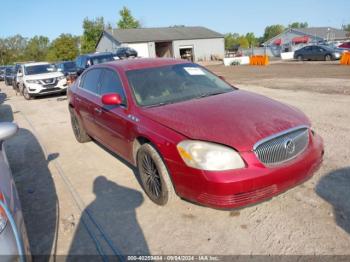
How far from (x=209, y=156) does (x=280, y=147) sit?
70 centimetres

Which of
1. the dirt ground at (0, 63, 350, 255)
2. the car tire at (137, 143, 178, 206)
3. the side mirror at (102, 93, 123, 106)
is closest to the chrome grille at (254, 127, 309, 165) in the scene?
the dirt ground at (0, 63, 350, 255)

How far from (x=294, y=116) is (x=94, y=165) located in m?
3.20

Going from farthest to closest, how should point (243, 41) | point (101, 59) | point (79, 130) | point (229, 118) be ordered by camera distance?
point (243, 41) < point (101, 59) < point (79, 130) < point (229, 118)

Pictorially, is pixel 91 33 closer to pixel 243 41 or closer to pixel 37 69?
pixel 37 69

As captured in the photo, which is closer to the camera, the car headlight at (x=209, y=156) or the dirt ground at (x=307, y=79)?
the car headlight at (x=209, y=156)

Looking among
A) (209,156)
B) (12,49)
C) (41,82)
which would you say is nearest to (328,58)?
(41,82)

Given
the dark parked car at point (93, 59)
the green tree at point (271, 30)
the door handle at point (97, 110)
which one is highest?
the green tree at point (271, 30)

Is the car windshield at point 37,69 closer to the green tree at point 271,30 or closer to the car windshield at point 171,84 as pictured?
the car windshield at point 171,84

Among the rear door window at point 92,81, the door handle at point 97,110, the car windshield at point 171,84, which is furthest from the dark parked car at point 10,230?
the rear door window at point 92,81

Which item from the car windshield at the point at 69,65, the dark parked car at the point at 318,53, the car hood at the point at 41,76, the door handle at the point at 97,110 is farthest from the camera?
the dark parked car at the point at 318,53

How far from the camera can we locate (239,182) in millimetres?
2846

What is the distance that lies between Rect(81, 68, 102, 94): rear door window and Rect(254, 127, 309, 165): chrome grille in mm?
3024

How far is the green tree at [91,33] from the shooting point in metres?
61.3

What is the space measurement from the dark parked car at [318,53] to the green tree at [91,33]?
40.9m
